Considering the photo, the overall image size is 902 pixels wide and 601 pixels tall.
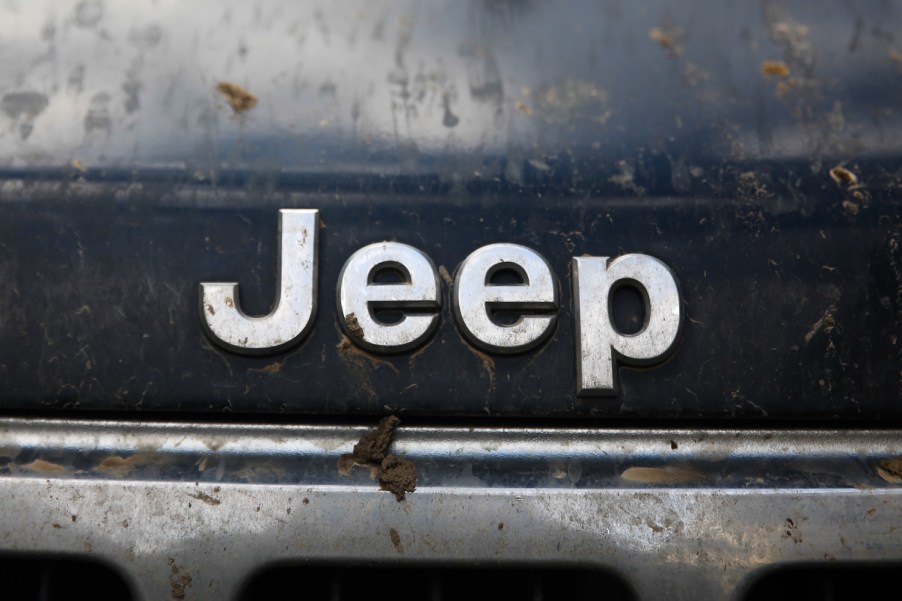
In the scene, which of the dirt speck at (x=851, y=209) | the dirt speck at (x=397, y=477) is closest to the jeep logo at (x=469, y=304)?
the dirt speck at (x=397, y=477)

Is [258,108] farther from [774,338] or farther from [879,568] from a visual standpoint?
[879,568]

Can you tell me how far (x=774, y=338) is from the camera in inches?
36.5

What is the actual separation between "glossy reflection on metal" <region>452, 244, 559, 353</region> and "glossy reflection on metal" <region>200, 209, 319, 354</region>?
0.58ft

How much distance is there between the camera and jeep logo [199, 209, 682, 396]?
90cm

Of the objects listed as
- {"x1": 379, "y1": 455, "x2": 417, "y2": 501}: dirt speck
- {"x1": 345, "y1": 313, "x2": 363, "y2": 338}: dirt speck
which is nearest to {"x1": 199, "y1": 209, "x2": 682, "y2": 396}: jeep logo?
{"x1": 345, "y1": 313, "x2": 363, "y2": 338}: dirt speck

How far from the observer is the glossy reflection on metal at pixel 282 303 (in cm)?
90

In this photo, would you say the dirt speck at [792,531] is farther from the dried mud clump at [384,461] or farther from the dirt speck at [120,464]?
the dirt speck at [120,464]

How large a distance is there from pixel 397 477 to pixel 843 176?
0.65 metres

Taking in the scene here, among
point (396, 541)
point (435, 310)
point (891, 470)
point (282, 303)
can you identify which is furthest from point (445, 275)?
point (891, 470)

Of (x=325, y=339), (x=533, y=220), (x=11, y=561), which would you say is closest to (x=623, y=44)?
(x=533, y=220)

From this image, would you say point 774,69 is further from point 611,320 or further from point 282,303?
point 282,303

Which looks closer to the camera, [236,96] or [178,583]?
[178,583]

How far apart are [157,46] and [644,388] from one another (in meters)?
0.74

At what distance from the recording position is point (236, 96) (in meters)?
0.97
